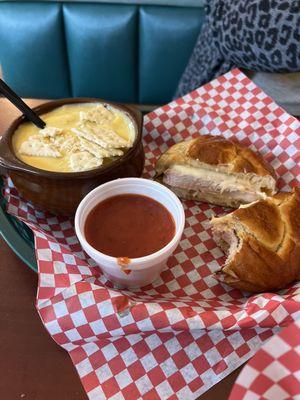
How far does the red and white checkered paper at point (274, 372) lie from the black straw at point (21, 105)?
84 cm

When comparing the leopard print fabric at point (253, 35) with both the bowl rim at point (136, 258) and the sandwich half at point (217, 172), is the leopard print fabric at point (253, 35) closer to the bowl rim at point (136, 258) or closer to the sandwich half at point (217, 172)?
the sandwich half at point (217, 172)

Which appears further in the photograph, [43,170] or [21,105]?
[21,105]

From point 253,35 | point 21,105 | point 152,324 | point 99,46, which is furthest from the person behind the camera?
point 99,46

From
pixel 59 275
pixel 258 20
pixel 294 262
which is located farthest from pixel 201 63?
pixel 59 275

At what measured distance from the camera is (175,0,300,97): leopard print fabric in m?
1.34

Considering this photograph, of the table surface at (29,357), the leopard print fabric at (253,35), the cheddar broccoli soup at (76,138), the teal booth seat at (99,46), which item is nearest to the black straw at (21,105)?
the cheddar broccoli soup at (76,138)

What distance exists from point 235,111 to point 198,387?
0.90 metres

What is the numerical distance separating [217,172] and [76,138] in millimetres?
401

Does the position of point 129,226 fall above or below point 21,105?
below

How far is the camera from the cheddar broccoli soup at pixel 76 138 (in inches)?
43.7

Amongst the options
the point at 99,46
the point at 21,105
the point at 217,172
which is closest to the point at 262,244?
the point at 217,172

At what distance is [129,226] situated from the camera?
1.01 m

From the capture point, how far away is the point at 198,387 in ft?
2.80

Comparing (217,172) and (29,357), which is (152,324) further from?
(217,172)
